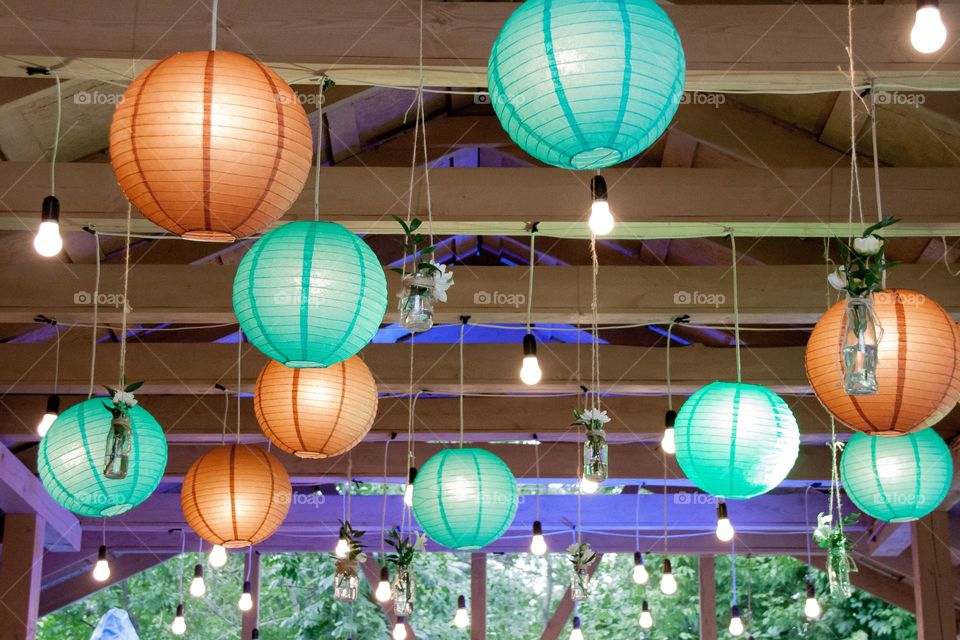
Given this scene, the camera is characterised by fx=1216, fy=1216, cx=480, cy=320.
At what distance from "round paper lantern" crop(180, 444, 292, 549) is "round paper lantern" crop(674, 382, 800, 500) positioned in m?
2.01

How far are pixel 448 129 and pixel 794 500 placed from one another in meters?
5.00

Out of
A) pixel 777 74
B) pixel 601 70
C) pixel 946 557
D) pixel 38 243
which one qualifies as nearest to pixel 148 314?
pixel 38 243

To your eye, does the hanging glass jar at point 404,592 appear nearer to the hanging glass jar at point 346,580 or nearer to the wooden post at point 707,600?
the hanging glass jar at point 346,580

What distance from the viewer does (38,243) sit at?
4.28 m

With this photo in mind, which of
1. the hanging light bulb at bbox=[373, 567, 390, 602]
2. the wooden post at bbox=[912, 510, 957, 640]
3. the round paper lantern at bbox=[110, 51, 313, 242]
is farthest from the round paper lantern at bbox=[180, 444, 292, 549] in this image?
the wooden post at bbox=[912, 510, 957, 640]

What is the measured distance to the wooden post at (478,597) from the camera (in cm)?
1114

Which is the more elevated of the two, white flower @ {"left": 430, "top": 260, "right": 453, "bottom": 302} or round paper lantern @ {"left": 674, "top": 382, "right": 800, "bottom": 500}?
white flower @ {"left": 430, "top": 260, "right": 453, "bottom": 302}

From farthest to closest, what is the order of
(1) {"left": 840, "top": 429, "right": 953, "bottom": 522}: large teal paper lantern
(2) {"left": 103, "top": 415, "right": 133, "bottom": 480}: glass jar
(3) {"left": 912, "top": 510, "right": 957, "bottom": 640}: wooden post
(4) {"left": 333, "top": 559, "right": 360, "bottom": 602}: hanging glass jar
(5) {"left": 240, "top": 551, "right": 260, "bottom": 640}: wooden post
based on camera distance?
(5) {"left": 240, "top": 551, "right": 260, "bottom": 640}: wooden post < (3) {"left": 912, "top": 510, "right": 957, "bottom": 640}: wooden post < (4) {"left": 333, "top": 559, "right": 360, "bottom": 602}: hanging glass jar < (1) {"left": 840, "top": 429, "right": 953, "bottom": 522}: large teal paper lantern < (2) {"left": 103, "top": 415, "right": 133, "bottom": 480}: glass jar

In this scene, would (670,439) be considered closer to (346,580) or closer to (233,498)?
(346,580)

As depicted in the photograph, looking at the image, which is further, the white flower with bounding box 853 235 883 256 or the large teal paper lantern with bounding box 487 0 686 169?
the white flower with bounding box 853 235 883 256

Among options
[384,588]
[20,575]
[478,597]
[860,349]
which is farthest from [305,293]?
[478,597]

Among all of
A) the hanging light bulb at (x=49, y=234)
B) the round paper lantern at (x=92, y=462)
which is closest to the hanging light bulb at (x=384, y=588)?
the round paper lantern at (x=92, y=462)

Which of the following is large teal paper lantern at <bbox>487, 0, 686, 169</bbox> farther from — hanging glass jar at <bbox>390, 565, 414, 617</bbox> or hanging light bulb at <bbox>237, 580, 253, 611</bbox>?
hanging light bulb at <bbox>237, 580, 253, 611</bbox>

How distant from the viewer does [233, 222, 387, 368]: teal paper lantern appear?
3.68 meters
